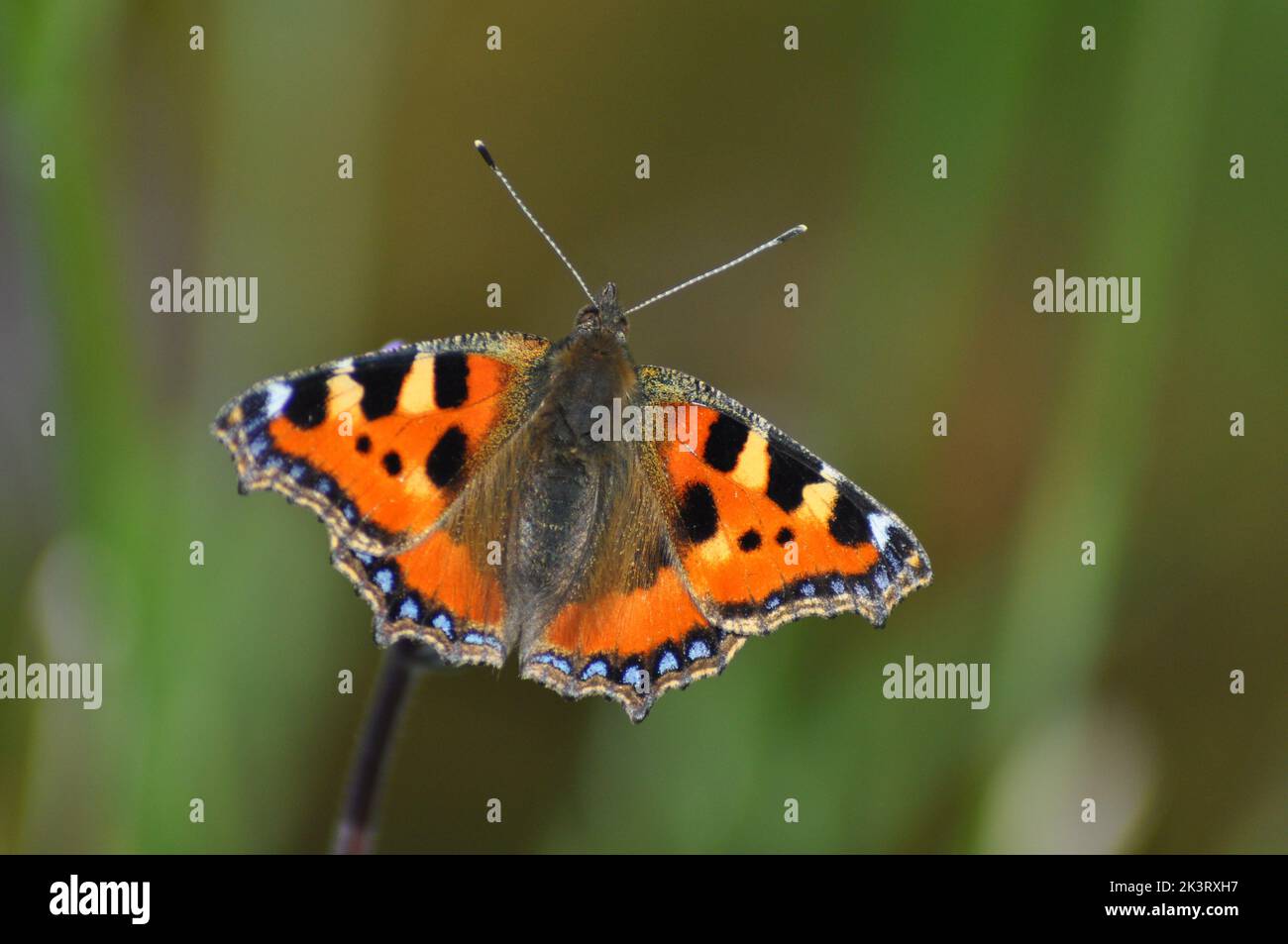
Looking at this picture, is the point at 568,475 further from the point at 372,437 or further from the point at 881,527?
the point at 881,527

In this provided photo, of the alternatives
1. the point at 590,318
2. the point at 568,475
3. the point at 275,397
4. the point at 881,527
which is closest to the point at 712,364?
the point at 590,318

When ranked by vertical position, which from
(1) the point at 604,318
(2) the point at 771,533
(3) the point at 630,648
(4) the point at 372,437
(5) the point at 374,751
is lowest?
(5) the point at 374,751

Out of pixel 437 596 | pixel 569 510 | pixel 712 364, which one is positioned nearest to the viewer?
pixel 437 596

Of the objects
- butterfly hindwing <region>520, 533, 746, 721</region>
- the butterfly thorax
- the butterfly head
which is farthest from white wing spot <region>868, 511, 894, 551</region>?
the butterfly head

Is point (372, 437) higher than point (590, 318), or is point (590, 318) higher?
point (590, 318)

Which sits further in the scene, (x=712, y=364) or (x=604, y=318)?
(x=712, y=364)

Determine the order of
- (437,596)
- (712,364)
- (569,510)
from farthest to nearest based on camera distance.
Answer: (712,364)
(569,510)
(437,596)

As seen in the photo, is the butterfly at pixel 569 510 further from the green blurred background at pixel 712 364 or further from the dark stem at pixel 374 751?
the green blurred background at pixel 712 364
